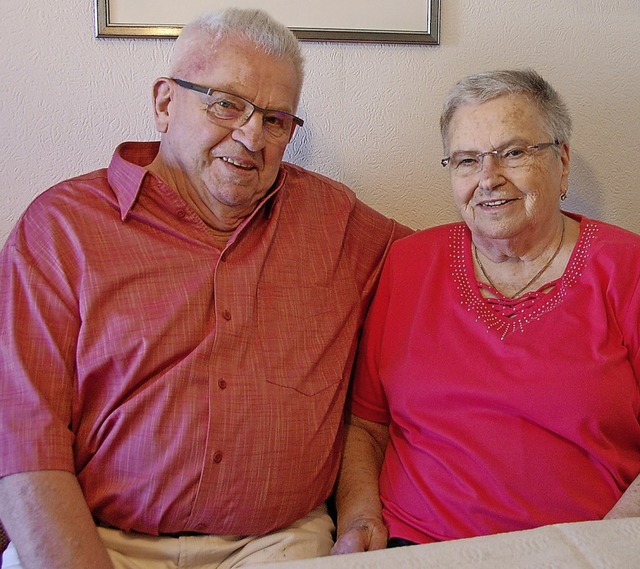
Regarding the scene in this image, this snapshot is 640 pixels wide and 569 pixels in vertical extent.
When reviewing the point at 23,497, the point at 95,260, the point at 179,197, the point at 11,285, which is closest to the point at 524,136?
the point at 179,197

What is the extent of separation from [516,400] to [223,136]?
2.56 feet

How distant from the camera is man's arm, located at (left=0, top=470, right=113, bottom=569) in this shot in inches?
45.3

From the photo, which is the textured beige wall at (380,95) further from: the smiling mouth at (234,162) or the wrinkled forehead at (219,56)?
the smiling mouth at (234,162)

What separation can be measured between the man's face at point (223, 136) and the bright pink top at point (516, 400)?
45 centimetres

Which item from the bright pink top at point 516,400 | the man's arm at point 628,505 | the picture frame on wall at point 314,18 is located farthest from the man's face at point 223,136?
the man's arm at point 628,505

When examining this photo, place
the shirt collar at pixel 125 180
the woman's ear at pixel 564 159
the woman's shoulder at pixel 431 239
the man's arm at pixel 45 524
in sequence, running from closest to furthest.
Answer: the man's arm at pixel 45 524, the shirt collar at pixel 125 180, the woman's ear at pixel 564 159, the woman's shoulder at pixel 431 239

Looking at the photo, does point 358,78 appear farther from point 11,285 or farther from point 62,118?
point 11,285

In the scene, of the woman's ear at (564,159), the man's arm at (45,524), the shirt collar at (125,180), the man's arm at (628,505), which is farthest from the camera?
the woman's ear at (564,159)

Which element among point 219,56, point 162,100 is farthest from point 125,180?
point 219,56

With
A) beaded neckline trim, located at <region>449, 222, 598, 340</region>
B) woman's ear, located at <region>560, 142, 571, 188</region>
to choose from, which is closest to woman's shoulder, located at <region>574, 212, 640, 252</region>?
beaded neckline trim, located at <region>449, 222, 598, 340</region>

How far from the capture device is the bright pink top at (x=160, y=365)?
1248mm

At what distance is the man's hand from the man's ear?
35.9 inches

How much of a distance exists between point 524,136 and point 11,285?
1033 mm

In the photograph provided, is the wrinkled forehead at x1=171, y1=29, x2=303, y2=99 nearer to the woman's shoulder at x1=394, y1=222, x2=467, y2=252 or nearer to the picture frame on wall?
the picture frame on wall
